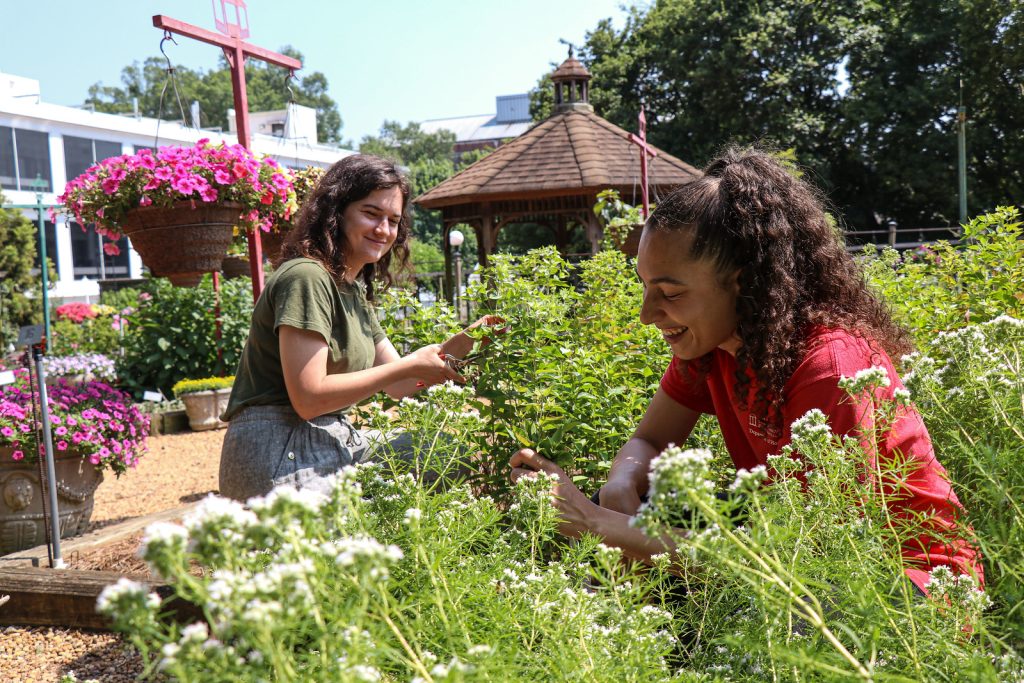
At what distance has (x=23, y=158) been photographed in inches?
1078

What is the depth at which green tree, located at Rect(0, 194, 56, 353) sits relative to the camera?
51.3 feet

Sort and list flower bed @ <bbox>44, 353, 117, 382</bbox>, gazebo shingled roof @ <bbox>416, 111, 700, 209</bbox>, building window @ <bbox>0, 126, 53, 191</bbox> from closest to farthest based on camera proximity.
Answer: flower bed @ <bbox>44, 353, 117, 382</bbox> < gazebo shingled roof @ <bbox>416, 111, 700, 209</bbox> < building window @ <bbox>0, 126, 53, 191</bbox>

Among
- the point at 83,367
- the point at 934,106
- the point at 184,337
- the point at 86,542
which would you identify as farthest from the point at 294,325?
the point at 934,106

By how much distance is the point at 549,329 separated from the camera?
2961 mm

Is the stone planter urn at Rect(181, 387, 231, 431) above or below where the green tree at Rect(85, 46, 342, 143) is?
below

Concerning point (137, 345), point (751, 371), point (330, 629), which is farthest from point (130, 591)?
point (137, 345)

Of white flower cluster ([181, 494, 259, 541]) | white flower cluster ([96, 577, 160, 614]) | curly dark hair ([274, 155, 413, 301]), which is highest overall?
curly dark hair ([274, 155, 413, 301])

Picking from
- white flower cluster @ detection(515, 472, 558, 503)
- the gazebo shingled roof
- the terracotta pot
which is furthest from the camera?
the gazebo shingled roof

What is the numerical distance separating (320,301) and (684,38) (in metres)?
26.0

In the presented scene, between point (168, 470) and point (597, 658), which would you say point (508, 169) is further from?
point (597, 658)

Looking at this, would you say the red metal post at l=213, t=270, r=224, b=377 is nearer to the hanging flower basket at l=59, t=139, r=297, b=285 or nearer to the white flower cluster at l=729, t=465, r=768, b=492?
the hanging flower basket at l=59, t=139, r=297, b=285

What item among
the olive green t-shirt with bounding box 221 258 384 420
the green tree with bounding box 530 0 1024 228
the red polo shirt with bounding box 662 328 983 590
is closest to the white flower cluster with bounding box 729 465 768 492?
the red polo shirt with bounding box 662 328 983 590

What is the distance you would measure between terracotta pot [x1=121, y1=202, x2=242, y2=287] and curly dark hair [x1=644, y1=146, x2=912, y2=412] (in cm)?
337

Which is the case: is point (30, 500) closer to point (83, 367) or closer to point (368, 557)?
point (368, 557)
